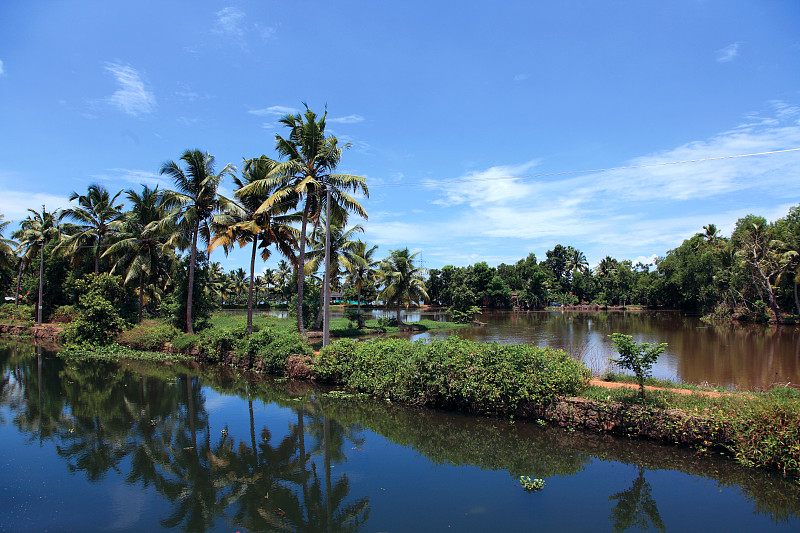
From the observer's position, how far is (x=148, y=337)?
23719mm

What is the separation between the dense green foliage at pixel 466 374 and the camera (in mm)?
10664

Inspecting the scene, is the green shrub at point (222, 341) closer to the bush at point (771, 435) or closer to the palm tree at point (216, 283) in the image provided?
the bush at point (771, 435)

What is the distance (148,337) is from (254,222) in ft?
31.5

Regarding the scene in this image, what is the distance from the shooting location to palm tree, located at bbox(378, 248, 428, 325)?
38.1 meters

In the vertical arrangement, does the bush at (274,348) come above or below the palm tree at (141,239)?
below

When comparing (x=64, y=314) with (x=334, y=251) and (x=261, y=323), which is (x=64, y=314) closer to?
(x=261, y=323)

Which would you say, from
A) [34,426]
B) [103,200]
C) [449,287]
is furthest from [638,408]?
[449,287]

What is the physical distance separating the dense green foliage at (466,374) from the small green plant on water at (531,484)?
297cm

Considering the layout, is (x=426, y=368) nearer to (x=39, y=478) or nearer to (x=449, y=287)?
(x=39, y=478)

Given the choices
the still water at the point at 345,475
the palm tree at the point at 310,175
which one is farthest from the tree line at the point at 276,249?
the still water at the point at 345,475

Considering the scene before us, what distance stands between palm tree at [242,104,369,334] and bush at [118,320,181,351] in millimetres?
8866

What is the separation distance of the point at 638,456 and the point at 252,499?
7426 mm

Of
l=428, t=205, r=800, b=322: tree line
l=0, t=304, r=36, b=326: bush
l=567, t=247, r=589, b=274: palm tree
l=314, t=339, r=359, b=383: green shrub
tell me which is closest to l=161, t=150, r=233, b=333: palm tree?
l=314, t=339, r=359, b=383: green shrub

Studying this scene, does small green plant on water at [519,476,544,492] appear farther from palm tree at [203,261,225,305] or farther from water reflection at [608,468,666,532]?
palm tree at [203,261,225,305]
